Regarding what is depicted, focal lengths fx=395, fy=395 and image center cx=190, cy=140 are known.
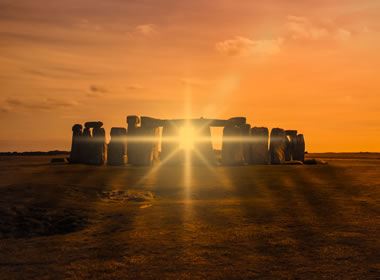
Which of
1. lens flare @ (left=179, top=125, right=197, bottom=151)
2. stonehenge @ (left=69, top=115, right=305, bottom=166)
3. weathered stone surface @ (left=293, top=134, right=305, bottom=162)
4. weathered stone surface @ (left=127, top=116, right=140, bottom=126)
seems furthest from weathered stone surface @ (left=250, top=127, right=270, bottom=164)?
weathered stone surface @ (left=127, top=116, right=140, bottom=126)

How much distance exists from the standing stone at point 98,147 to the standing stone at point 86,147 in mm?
227

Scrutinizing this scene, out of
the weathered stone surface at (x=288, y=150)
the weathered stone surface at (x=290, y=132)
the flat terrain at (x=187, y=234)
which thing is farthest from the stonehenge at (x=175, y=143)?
the flat terrain at (x=187, y=234)

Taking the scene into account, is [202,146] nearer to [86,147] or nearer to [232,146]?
[232,146]

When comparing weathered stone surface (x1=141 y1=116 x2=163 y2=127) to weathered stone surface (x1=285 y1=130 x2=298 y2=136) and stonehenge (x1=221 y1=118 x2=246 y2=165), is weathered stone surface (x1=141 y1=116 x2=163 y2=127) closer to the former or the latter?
stonehenge (x1=221 y1=118 x2=246 y2=165)

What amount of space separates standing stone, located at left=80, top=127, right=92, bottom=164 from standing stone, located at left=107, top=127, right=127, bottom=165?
1.44 m

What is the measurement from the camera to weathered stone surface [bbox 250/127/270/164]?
25966mm

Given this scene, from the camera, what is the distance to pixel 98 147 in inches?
1017

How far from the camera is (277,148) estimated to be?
2636cm

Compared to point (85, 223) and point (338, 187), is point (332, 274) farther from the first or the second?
point (338, 187)

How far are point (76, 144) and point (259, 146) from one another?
1222cm

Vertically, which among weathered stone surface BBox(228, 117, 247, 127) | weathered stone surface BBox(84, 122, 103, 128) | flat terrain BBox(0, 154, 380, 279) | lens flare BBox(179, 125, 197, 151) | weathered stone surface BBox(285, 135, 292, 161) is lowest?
flat terrain BBox(0, 154, 380, 279)

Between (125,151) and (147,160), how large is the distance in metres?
1.65

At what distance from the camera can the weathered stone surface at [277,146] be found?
2612 centimetres

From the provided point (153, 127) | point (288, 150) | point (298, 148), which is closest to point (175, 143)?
point (153, 127)
